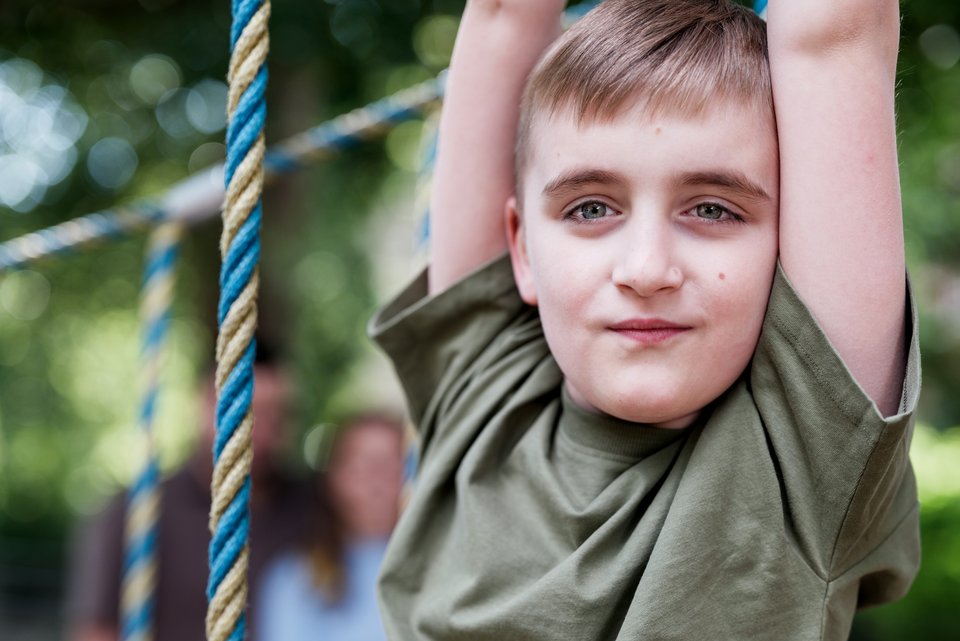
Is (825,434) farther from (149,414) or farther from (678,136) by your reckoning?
(149,414)

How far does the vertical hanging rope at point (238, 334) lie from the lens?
85 centimetres

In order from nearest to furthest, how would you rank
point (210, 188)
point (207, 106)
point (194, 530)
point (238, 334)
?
point (238, 334) < point (210, 188) < point (194, 530) < point (207, 106)

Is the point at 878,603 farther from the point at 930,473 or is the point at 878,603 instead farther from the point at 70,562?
the point at 70,562

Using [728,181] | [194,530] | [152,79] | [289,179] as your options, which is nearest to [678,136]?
[728,181]

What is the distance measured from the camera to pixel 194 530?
9.57 ft

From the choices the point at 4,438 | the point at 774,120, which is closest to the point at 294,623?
the point at 774,120

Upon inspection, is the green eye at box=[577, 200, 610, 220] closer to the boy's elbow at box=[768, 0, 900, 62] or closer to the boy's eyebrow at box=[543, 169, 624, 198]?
the boy's eyebrow at box=[543, 169, 624, 198]

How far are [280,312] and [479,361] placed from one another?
3634mm

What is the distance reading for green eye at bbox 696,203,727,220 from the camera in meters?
0.78

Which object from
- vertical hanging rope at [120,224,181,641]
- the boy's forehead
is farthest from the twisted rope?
the boy's forehead

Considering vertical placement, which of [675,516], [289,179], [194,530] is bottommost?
[194,530]

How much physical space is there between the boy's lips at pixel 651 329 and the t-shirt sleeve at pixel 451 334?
0.79 ft

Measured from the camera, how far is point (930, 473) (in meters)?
3.85

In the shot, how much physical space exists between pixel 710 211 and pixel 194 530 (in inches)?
96.6
